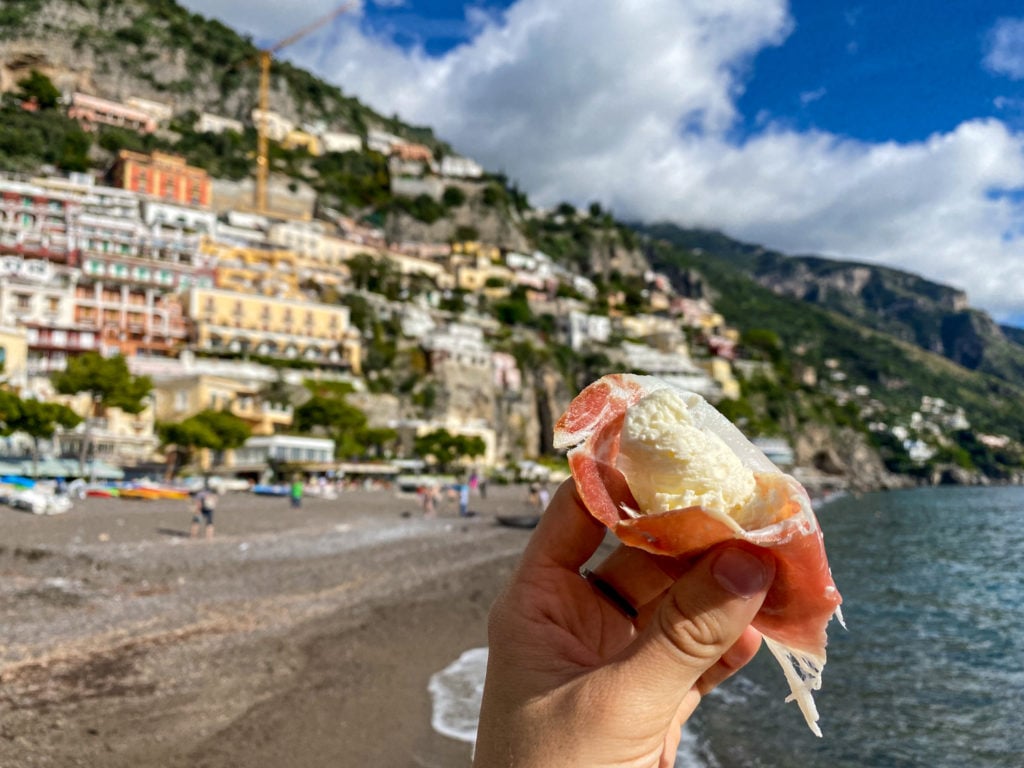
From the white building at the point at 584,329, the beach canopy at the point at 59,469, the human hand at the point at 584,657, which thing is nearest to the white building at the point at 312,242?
the white building at the point at 584,329

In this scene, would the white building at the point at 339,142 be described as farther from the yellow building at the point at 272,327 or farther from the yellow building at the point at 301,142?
the yellow building at the point at 272,327

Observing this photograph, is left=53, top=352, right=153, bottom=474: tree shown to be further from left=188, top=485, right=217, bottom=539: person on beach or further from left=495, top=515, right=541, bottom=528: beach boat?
left=495, top=515, right=541, bottom=528: beach boat

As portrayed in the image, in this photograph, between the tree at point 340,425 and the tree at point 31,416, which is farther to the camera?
the tree at point 340,425

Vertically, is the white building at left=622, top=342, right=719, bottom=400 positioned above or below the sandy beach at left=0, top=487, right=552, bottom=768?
above

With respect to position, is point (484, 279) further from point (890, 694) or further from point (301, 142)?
point (890, 694)

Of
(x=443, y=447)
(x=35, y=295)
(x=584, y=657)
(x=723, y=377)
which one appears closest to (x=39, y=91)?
(x=35, y=295)

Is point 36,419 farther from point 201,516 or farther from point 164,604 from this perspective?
point 164,604

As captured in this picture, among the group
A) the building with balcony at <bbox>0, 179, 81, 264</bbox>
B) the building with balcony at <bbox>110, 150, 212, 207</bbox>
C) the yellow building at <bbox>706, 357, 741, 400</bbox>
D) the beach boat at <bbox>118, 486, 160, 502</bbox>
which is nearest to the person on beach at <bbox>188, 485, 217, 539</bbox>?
the beach boat at <bbox>118, 486, 160, 502</bbox>
